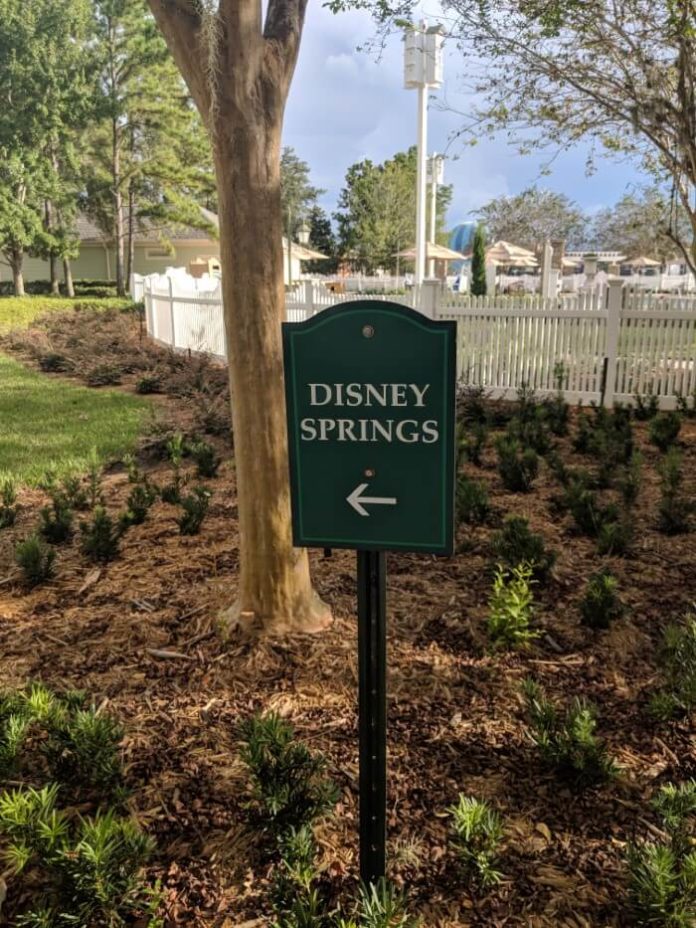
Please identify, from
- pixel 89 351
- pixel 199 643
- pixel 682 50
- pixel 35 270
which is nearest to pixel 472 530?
pixel 199 643

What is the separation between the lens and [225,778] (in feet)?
7.51

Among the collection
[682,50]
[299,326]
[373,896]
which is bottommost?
[373,896]

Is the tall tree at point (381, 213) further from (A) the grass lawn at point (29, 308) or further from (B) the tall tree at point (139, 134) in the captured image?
(A) the grass lawn at point (29, 308)

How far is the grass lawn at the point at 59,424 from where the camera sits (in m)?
6.37

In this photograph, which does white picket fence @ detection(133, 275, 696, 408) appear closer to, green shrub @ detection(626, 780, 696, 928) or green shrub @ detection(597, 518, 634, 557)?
green shrub @ detection(597, 518, 634, 557)

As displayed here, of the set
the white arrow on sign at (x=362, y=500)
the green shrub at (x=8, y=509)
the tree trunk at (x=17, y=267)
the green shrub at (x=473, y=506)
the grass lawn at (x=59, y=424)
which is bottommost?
the grass lawn at (x=59, y=424)

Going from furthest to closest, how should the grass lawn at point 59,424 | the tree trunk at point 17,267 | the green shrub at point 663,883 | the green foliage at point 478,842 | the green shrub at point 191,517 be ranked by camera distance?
the tree trunk at point 17,267 → the grass lawn at point 59,424 → the green shrub at point 191,517 → the green foliage at point 478,842 → the green shrub at point 663,883

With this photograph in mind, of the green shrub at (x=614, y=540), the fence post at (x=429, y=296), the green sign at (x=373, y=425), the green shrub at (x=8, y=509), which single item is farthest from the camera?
the fence post at (x=429, y=296)

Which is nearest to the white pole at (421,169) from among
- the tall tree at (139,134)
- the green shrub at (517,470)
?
the tall tree at (139,134)

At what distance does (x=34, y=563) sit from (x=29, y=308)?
68.9 ft

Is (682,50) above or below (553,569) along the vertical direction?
above

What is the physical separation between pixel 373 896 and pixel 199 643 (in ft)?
5.24

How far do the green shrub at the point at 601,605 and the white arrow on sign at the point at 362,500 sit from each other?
1.84m

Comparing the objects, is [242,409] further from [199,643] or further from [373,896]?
[373,896]
